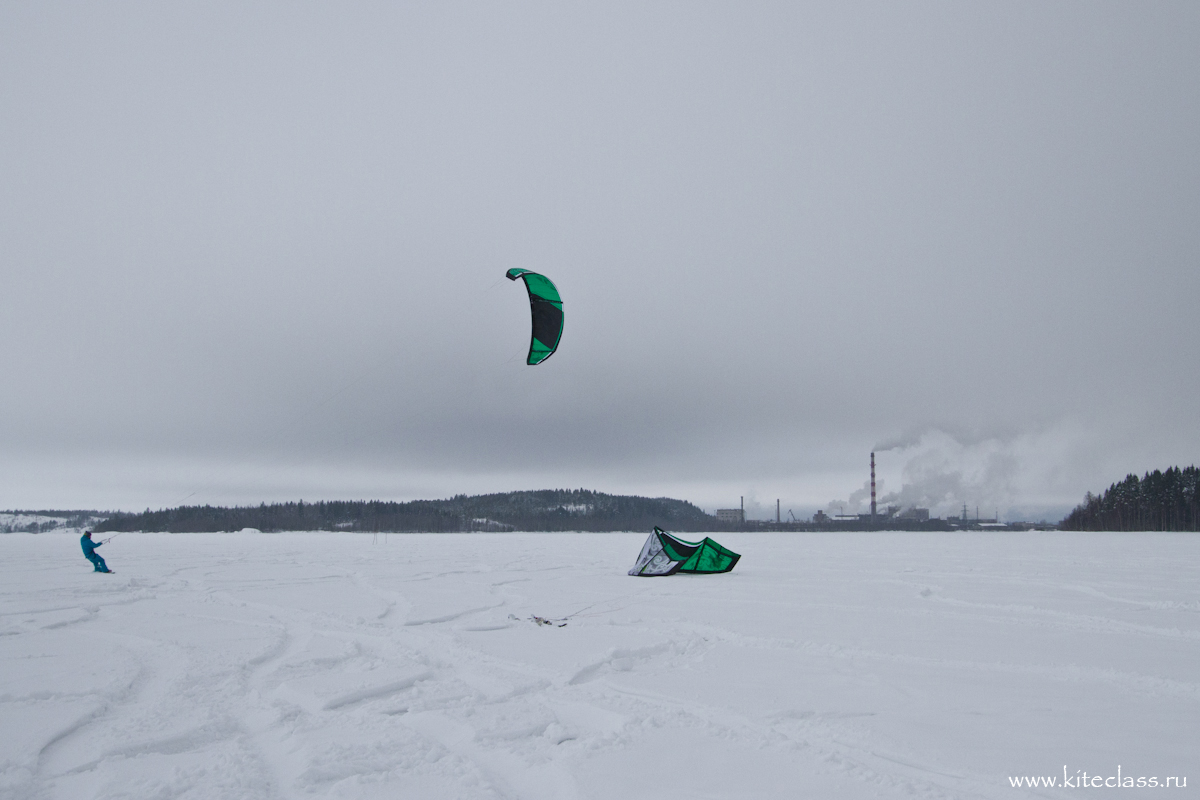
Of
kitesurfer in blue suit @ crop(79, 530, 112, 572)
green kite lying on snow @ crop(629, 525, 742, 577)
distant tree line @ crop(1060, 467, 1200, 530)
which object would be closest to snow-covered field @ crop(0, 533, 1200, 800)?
green kite lying on snow @ crop(629, 525, 742, 577)

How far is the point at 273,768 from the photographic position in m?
2.96

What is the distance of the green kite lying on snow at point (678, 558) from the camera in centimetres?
1086

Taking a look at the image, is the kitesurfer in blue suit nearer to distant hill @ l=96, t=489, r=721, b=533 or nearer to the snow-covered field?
the snow-covered field

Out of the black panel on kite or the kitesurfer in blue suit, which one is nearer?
the black panel on kite

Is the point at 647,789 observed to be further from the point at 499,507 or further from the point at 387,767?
the point at 499,507

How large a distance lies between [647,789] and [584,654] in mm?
2486

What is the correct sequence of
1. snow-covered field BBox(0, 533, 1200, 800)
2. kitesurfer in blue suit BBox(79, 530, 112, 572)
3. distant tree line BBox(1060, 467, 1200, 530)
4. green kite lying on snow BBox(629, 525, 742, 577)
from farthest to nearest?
distant tree line BBox(1060, 467, 1200, 530) → kitesurfer in blue suit BBox(79, 530, 112, 572) → green kite lying on snow BBox(629, 525, 742, 577) → snow-covered field BBox(0, 533, 1200, 800)

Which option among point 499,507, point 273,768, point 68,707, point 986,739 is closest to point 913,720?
point 986,739

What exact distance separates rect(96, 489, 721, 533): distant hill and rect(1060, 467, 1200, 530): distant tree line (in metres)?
33.8

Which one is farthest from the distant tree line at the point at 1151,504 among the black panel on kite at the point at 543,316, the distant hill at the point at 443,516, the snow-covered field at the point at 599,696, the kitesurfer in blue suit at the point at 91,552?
the kitesurfer in blue suit at the point at 91,552

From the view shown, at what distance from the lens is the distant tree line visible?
51094 mm

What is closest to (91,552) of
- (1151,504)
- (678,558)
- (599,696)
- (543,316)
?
(543,316)

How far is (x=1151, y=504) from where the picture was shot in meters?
53.6

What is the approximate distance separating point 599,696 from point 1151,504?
66732mm
